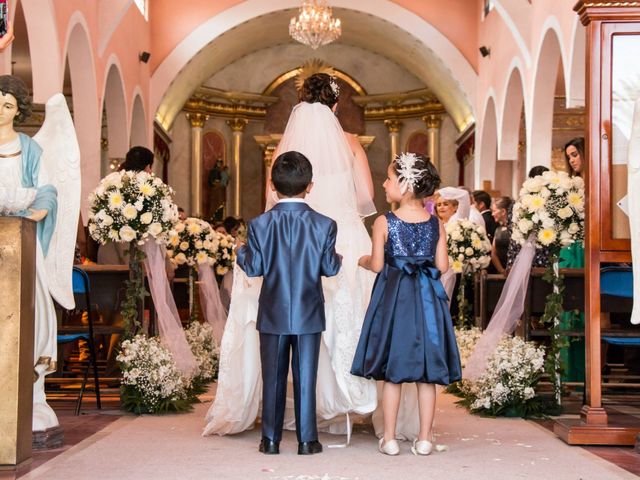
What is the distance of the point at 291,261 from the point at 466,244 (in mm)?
4202

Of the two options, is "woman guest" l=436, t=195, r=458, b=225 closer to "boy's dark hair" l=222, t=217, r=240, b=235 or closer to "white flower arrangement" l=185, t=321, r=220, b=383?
"white flower arrangement" l=185, t=321, r=220, b=383

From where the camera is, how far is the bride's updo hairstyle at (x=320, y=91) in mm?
6496

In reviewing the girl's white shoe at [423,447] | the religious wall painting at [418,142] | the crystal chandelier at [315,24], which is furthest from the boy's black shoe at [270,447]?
the religious wall painting at [418,142]

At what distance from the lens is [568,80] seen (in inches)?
461

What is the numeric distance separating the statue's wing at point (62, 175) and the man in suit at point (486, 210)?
5571mm

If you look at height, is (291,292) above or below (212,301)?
above

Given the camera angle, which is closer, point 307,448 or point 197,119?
point 307,448

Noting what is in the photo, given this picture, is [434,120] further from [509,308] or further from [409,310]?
[409,310]

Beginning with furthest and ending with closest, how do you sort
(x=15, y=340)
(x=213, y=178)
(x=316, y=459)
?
1. (x=213, y=178)
2. (x=316, y=459)
3. (x=15, y=340)

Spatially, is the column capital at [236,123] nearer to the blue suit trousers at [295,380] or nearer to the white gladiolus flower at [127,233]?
the white gladiolus flower at [127,233]

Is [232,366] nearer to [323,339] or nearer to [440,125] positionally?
[323,339]

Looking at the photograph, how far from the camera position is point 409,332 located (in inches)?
213

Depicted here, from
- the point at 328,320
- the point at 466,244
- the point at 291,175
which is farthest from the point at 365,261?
the point at 466,244

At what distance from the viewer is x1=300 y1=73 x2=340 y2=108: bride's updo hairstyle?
650cm
